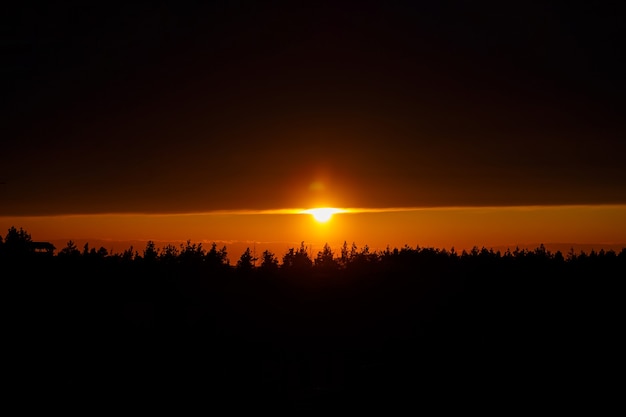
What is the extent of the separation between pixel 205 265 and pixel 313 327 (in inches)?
826

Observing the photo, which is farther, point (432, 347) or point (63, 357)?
point (432, 347)

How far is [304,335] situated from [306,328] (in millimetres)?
2424

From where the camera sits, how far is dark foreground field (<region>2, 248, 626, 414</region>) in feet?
119

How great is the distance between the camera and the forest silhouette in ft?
125

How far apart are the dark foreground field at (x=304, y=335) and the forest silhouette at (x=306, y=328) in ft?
0.66

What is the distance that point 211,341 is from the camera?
52688 mm

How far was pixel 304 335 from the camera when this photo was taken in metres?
62.6

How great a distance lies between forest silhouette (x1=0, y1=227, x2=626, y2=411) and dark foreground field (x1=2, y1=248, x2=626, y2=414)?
20 centimetres

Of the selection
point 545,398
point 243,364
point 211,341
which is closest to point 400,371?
point 545,398

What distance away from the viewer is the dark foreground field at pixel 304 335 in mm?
36219

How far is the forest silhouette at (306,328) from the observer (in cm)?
3809

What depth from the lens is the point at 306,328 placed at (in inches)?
2559

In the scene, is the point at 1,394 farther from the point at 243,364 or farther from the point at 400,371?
the point at 400,371

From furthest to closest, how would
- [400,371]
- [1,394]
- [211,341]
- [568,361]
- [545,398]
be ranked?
[211,341]
[568,361]
[400,371]
[545,398]
[1,394]
